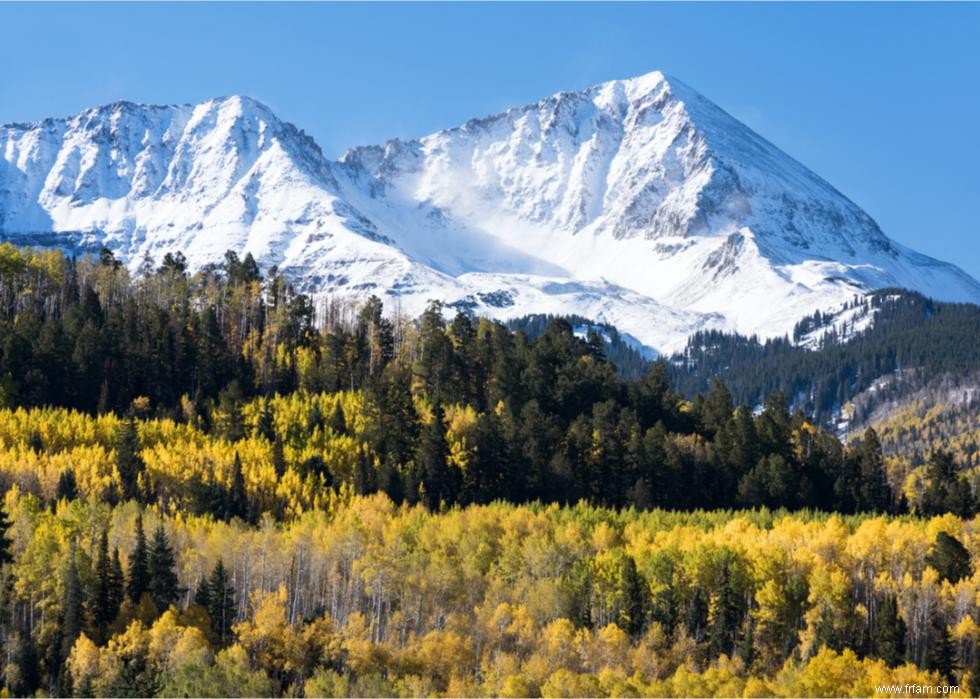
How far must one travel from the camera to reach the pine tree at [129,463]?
14538cm

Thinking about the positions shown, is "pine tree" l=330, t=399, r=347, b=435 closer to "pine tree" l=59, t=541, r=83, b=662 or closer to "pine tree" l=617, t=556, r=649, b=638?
"pine tree" l=617, t=556, r=649, b=638

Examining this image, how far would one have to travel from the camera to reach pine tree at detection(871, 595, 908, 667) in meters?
118

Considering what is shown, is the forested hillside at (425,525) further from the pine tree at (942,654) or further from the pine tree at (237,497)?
the pine tree at (237,497)

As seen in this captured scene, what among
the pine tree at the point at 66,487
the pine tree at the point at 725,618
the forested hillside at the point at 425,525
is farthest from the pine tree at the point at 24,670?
the pine tree at the point at 725,618

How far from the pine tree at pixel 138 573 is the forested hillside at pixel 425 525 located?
0.65ft

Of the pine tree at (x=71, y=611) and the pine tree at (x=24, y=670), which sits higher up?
the pine tree at (x=71, y=611)

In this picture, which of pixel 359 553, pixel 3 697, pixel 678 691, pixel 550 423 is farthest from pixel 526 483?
pixel 3 697

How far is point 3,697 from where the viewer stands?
105 m

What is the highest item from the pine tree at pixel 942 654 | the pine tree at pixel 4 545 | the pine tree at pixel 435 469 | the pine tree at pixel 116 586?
the pine tree at pixel 435 469

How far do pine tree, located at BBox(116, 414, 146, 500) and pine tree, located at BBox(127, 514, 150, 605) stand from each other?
20822mm

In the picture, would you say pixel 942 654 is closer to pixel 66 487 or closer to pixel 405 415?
pixel 405 415

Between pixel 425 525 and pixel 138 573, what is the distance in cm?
2992

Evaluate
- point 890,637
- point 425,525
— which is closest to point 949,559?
point 890,637

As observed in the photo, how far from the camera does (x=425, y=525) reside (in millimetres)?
139500
